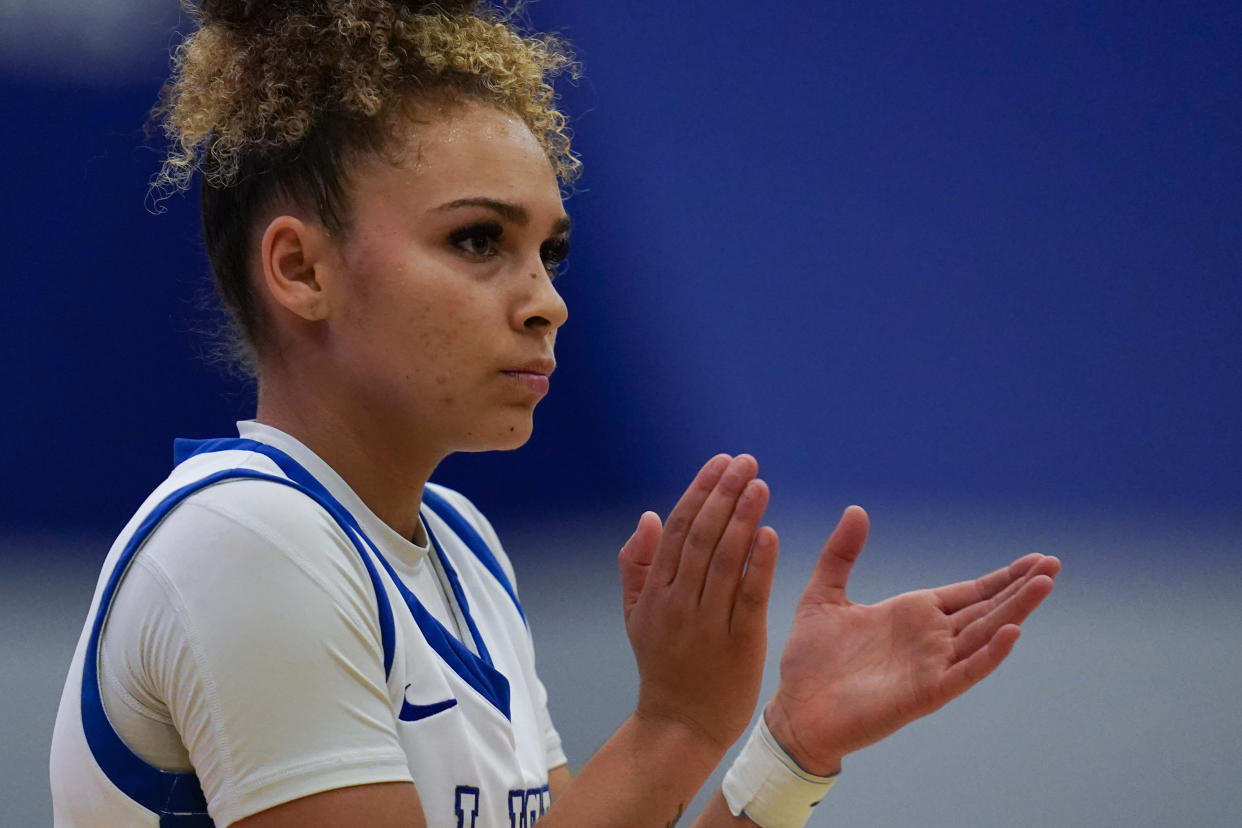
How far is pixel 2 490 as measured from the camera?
1.99m

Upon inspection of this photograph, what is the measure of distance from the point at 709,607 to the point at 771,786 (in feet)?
0.83

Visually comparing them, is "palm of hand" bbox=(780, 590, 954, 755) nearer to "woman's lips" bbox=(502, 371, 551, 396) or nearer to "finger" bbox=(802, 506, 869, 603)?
"finger" bbox=(802, 506, 869, 603)

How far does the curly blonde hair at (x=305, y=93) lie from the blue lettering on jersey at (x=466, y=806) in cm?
43

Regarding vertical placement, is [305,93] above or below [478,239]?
above

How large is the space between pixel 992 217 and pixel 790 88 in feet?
1.43

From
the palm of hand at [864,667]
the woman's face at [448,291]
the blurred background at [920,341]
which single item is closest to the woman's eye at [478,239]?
the woman's face at [448,291]

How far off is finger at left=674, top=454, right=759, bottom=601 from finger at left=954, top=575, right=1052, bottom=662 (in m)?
0.23

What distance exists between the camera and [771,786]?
118 cm

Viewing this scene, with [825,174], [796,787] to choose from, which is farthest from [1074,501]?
[796,787]

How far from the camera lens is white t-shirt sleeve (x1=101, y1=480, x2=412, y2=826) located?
90 centimetres

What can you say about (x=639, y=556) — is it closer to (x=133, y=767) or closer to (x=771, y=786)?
(x=771, y=786)

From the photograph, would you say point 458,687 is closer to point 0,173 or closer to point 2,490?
point 2,490

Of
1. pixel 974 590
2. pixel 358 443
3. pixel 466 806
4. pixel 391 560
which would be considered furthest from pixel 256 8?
pixel 974 590

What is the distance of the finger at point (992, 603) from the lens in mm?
1120
